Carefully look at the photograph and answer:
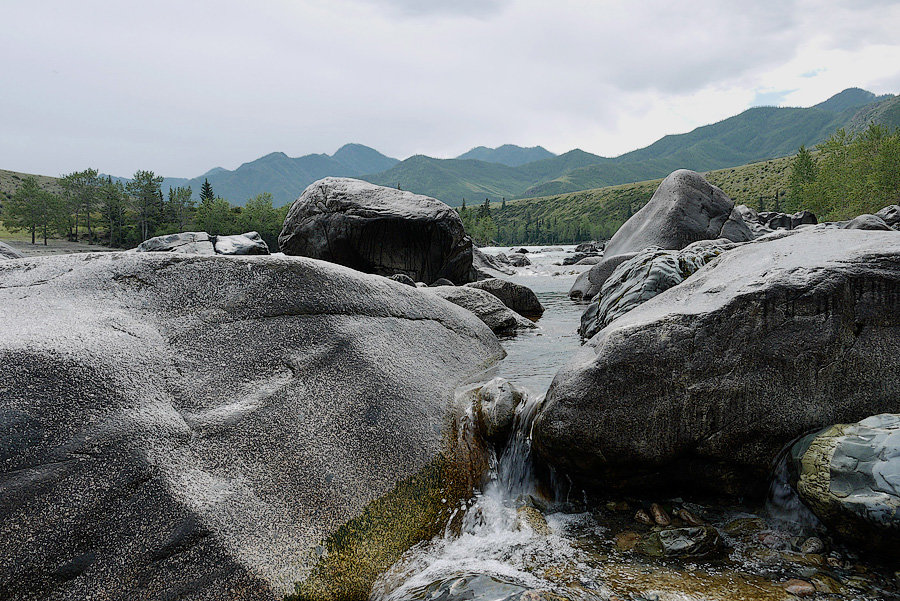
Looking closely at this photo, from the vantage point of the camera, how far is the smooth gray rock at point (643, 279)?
11328 mm

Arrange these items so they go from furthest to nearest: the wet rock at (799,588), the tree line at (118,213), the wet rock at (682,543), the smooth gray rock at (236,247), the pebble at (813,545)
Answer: the tree line at (118,213) → the smooth gray rock at (236,247) → the wet rock at (682,543) → the pebble at (813,545) → the wet rock at (799,588)

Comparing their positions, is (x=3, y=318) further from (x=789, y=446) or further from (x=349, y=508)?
(x=789, y=446)

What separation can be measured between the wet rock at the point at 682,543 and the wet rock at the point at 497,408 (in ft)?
7.68

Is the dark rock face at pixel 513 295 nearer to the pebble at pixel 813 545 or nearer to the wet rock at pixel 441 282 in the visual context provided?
the wet rock at pixel 441 282

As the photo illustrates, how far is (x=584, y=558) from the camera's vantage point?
5.04m

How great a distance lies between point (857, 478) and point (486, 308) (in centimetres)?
1037

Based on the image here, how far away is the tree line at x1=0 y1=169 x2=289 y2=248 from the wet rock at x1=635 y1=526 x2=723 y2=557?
94886mm

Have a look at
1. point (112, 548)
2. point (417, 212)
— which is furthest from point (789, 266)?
point (417, 212)

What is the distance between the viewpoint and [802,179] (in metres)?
92.0

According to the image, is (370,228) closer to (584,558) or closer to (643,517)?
(643,517)

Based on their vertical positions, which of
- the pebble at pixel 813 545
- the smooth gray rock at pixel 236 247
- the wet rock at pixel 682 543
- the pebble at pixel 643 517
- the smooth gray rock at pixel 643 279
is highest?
the smooth gray rock at pixel 236 247

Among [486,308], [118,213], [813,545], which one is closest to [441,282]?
[486,308]

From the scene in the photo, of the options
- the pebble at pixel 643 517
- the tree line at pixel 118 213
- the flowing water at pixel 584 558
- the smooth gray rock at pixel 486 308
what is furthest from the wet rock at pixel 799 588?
the tree line at pixel 118 213

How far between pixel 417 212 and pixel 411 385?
48.1ft
